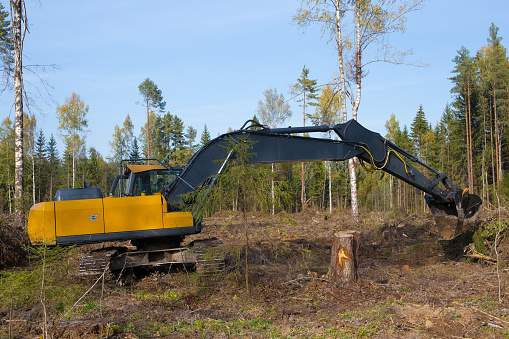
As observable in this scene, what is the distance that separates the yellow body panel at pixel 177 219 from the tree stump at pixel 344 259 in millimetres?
2974

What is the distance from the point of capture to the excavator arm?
867 centimetres

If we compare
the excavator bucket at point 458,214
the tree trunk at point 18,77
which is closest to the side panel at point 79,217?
the tree trunk at point 18,77

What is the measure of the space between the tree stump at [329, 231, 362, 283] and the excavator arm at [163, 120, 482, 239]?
182 centimetres

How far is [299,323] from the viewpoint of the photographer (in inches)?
237

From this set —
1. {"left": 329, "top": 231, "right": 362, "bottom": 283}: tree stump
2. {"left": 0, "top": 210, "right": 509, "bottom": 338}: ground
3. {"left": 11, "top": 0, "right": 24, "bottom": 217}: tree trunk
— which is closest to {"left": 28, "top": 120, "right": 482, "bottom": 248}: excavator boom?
{"left": 0, "top": 210, "right": 509, "bottom": 338}: ground

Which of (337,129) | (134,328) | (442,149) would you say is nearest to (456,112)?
(442,149)

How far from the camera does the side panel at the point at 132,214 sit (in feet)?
27.0

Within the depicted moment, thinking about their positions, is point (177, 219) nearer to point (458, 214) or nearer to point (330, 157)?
point (330, 157)

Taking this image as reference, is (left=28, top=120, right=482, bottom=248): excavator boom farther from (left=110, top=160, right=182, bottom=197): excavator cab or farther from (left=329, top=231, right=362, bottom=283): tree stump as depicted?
(left=329, top=231, right=362, bottom=283): tree stump

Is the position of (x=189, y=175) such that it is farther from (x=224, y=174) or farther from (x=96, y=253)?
(x=96, y=253)

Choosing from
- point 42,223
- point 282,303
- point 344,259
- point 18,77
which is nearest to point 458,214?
point 344,259

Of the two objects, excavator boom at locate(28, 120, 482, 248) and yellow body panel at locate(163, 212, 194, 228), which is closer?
excavator boom at locate(28, 120, 482, 248)

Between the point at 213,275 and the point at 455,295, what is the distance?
4.39 meters

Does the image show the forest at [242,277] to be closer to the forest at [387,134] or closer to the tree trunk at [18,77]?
the tree trunk at [18,77]
